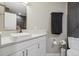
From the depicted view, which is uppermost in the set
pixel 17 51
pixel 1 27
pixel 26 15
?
A: pixel 26 15

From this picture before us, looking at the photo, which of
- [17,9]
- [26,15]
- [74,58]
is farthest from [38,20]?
[74,58]

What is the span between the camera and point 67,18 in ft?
4.86

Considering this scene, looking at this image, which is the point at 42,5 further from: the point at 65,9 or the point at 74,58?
the point at 74,58

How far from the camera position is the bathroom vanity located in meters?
1.20

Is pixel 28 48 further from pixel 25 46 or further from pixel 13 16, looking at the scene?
pixel 13 16

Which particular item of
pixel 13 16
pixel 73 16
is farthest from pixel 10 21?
pixel 73 16

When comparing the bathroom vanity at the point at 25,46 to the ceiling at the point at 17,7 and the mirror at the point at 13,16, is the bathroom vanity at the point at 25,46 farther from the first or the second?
the ceiling at the point at 17,7

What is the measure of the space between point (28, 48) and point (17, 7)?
484 mm

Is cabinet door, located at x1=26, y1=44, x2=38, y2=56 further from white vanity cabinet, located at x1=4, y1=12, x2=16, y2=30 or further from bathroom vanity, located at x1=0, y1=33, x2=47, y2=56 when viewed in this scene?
white vanity cabinet, located at x1=4, y1=12, x2=16, y2=30

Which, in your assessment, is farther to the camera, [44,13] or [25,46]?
[44,13]

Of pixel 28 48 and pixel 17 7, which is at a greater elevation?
pixel 17 7

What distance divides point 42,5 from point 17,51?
23.4 inches

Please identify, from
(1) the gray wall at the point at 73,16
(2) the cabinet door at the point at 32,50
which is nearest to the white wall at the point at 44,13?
(1) the gray wall at the point at 73,16

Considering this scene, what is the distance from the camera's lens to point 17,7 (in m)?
1.46
